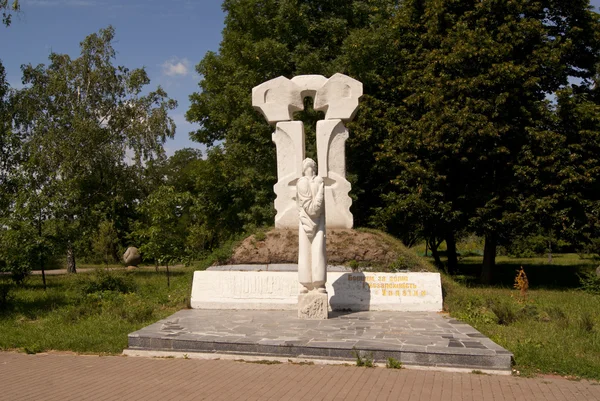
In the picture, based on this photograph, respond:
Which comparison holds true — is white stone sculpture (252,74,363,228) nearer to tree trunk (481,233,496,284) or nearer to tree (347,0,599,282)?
tree (347,0,599,282)

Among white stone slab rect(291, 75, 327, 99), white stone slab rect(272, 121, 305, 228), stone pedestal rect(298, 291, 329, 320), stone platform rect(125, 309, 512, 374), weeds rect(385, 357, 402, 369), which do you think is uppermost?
white stone slab rect(291, 75, 327, 99)

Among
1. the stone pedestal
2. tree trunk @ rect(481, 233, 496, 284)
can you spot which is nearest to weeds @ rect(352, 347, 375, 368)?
the stone pedestal

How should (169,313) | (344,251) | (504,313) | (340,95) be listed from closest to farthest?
(504,313) < (169,313) < (344,251) < (340,95)

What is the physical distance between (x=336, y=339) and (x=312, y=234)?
2238mm

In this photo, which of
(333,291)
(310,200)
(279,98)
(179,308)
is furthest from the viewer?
(279,98)

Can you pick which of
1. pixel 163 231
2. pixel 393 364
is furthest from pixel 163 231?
pixel 393 364

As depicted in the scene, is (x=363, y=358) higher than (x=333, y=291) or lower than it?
lower

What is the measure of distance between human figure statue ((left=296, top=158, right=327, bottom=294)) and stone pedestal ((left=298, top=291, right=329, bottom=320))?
0.51ft

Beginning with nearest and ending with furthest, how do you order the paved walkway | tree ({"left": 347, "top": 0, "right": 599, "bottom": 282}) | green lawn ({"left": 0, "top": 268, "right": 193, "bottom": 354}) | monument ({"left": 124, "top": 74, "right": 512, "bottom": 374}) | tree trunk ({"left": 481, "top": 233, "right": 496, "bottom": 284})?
1. the paved walkway
2. monument ({"left": 124, "top": 74, "right": 512, "bottom": 374})
3. green lawn ({"left": 0, "top": 268, "right": 193, "bottom": 354})
4. tree ({"left": 347, "top": 0, "right": 599, "bottom": 282})
5. tree trunk ({"left": 481, "top": 233, "right": 496, "bottom": 284})

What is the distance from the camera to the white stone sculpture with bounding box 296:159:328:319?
9.80 meters

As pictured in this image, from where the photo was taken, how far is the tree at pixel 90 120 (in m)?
25.9

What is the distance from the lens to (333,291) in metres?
11.5

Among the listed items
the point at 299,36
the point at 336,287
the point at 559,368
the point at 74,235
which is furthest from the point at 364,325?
the point at 299,36

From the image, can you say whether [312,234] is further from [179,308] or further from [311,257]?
[179,308]
